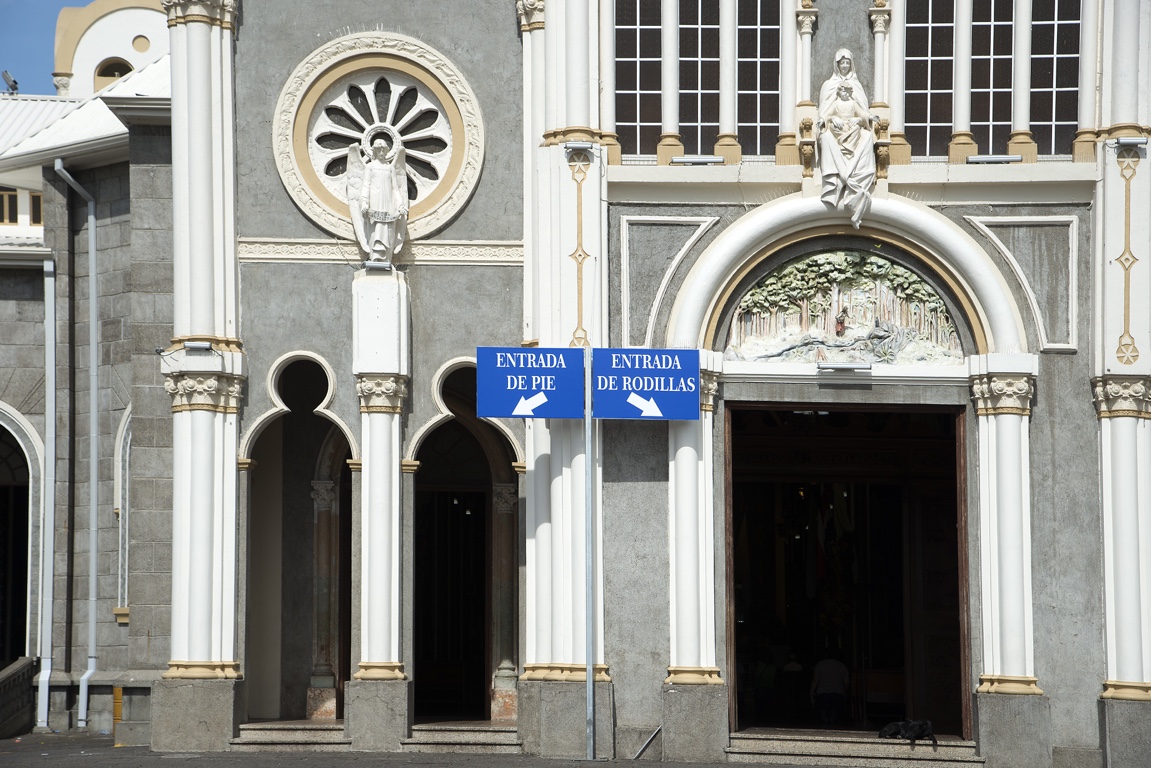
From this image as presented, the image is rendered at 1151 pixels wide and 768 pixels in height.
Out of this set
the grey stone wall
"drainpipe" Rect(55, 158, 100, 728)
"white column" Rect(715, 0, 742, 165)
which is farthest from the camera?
"drainpipe" Rect(55, 158, 100, 728)

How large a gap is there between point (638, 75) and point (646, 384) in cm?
436

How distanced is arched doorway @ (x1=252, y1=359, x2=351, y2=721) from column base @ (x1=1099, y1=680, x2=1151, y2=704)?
11.2 metres

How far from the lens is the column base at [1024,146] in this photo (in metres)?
24.0

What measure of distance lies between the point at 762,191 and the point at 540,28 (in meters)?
3.81

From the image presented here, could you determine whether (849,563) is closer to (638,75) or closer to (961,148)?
(961,148)

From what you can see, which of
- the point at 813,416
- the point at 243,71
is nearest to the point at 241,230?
the point at 243,71

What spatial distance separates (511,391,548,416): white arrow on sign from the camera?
76.6 ft

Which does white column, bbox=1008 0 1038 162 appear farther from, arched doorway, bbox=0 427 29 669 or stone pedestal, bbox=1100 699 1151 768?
arched doorway, bbox=0 427 29 669

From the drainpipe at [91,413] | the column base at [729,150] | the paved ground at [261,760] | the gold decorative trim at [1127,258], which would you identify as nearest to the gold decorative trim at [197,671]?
the paved ground at [261,760]

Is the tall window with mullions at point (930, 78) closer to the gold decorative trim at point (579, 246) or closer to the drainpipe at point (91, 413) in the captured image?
the gold decorative trim at point (579, 246)

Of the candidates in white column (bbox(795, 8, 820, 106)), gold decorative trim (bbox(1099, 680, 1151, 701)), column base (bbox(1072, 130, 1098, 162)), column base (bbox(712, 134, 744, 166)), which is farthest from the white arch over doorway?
gold decorative trim (bbox(1099, 680, 1151, 701))

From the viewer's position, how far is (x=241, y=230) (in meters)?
24.7

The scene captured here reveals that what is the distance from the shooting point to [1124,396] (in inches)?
923

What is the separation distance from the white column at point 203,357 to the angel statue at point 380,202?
175 centimetres
